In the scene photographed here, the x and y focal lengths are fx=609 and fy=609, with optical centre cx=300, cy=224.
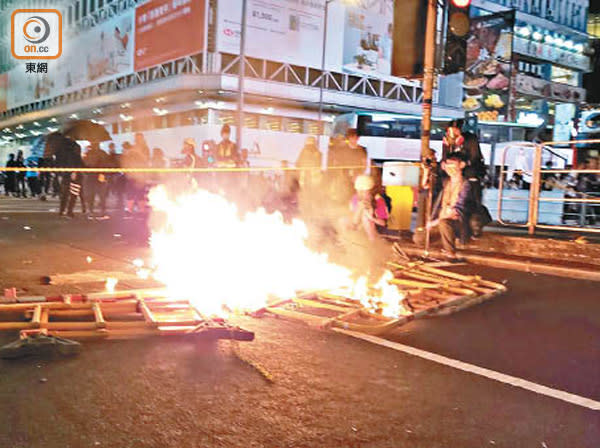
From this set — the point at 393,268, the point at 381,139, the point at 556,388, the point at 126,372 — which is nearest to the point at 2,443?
the point at 126,372

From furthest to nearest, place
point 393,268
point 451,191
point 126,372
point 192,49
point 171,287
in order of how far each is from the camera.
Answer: point 192,49 → point 451,191 → point 393,268 → point 171,287 → point 126,372

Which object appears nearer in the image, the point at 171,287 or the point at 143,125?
the point at 171,287

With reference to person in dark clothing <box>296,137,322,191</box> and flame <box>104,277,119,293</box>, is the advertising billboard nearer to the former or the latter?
person in dark clothing <box>296,137,322,191</box>

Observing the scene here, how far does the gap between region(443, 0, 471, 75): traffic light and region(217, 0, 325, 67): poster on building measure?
2612cm

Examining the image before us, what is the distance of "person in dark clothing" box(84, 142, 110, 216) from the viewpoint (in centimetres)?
1429

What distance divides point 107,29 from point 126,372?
147 ft

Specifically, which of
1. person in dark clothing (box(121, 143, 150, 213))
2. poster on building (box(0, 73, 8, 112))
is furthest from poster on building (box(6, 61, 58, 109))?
person in dark clothing (box(121, 143, 150, 213))

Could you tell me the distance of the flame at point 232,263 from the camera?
6012mm

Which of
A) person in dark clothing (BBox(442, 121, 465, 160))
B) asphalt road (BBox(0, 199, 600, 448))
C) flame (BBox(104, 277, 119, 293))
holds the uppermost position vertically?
person in dark clothing (BBox(442, 121, 465, 160))

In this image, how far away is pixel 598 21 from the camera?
6062cm

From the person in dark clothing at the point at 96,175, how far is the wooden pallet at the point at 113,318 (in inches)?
369

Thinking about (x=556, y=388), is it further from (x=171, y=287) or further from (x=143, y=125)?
(x=143, y=125)

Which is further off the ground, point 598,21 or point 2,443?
point 598,21

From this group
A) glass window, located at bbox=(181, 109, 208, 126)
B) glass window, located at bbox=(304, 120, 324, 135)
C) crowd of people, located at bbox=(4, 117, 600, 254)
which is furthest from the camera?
glass window, located at bbox=(304, 120, 324, 135)
